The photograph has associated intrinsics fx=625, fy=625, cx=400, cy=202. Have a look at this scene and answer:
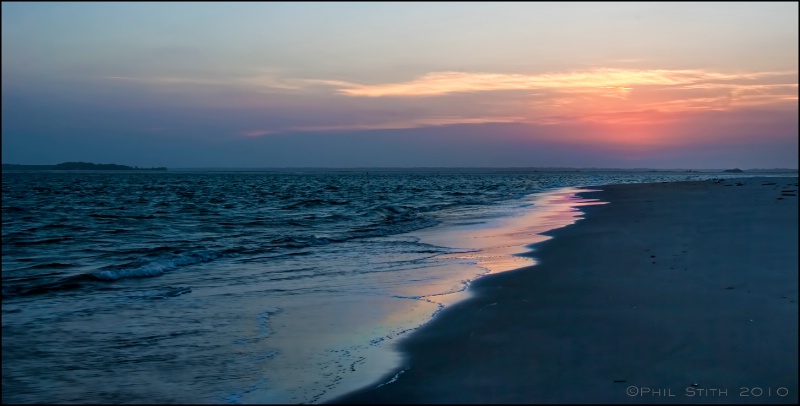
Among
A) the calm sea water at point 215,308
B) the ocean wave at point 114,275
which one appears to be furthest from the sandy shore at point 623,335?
the ocean wave at point 114,275

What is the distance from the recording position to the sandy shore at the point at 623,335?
480 cm

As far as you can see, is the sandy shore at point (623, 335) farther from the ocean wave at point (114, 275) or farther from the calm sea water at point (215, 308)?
the ocean wave at point (114, 275)

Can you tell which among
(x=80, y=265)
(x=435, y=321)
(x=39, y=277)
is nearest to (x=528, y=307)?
(x=435, y=321)

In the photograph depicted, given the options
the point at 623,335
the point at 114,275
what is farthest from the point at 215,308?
the point at 623,335

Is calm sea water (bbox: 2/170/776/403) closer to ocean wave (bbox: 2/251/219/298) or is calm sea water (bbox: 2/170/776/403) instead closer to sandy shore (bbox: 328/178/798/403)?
ocean wave (bbox: 2/251/219/298)

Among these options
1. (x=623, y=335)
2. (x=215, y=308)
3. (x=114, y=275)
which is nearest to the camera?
(x=623, y=335)

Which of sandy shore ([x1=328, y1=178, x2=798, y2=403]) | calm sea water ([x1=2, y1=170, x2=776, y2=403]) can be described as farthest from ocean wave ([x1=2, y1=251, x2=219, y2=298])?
sandy shore ([x1=328, y1=178, x2=798, y2=403])

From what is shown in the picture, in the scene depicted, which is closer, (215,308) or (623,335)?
(623,335)

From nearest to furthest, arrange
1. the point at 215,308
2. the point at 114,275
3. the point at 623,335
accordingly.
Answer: the point at 623,335 → the point at 215,308 → the point at 114,275

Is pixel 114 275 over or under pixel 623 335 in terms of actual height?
under

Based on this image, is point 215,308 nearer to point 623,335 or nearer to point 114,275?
point 114,275

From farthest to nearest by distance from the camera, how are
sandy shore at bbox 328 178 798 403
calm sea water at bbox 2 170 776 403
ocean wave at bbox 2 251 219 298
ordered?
ocean wave at bbox 2 251 219 298
calm sea water at bbox 2 170 776 403
sandy shore at bbox 328 178 798 403

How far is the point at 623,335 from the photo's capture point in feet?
20.0

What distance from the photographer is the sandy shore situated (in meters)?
4.80
